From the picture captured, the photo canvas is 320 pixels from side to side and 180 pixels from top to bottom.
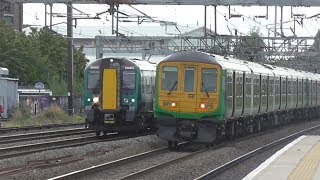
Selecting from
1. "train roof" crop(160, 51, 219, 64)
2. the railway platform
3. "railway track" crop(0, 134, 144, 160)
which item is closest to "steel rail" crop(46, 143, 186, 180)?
"train roof" crop(160, 51, 219, 64)

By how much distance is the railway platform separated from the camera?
41.9 ft

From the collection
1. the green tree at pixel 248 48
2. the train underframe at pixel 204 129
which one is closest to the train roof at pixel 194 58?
the train underframe at pixel 204 129

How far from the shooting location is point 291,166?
14438mm

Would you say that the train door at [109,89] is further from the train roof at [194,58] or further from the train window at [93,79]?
the train roof at [194,58]

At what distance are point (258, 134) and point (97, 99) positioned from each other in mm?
8567

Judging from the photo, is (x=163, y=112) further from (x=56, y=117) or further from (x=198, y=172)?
(x=56, y=117)

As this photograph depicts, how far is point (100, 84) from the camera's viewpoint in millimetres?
25594

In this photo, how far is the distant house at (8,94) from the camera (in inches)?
1610

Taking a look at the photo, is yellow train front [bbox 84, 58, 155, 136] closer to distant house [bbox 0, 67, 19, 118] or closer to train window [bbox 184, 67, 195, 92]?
train window [bbox 184, 67, 195, 92]

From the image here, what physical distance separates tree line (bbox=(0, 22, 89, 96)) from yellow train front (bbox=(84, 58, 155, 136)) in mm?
27621

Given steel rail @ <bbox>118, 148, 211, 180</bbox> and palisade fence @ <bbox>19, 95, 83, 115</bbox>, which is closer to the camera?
steel rail @ <bbox>118, 148, 211, 180</bbox>

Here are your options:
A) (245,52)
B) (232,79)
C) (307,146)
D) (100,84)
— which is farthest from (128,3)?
(245,52)

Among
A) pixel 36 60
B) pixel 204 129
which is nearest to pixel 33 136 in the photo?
pixel 204 129

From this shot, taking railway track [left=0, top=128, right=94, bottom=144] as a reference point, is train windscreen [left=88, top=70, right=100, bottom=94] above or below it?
above
